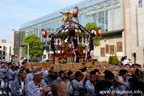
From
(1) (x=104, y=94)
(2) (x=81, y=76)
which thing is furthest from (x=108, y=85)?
(2) (x=81, y=76)

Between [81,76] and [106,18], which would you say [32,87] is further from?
[106,18]

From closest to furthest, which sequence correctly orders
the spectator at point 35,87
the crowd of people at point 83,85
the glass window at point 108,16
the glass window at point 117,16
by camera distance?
the crowd of people at point 83,85 → the spectator at point 35,87 → the glass window at point 117,16 → the glass window at point 108,16

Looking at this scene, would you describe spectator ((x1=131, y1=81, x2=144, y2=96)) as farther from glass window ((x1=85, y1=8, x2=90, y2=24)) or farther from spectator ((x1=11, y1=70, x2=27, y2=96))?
glass window ((x1=85, y1=8, x2=90, y2=24))

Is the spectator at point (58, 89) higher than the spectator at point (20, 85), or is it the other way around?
the spectator at point (58, 89)

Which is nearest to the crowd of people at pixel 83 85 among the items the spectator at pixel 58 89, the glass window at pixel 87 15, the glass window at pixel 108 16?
the spectator at pixel 58 89

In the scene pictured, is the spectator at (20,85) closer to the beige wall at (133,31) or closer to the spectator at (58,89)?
the spectator at (58,89)

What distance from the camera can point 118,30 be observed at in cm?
3011

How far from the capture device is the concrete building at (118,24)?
82.4ft

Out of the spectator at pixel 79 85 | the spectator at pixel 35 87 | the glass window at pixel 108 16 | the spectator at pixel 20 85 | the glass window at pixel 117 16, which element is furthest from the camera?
the glass window at pixel 108 16

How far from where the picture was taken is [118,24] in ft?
100

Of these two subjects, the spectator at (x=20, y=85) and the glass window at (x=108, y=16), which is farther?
the glass window at (x=108, y=16)

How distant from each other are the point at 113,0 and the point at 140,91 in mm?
31687

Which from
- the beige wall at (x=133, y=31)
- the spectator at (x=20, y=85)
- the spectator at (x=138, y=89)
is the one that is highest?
the beige wall at (x=133, y=31)

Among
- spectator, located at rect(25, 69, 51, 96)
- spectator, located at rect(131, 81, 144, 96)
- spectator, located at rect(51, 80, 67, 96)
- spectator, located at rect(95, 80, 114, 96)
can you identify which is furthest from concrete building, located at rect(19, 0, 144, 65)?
spectator, located at rect(51, 80, 67, 96)
